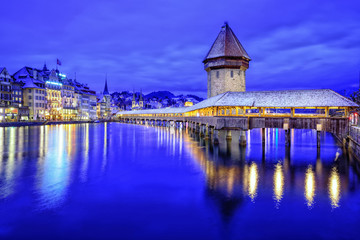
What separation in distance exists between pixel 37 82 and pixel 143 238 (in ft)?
311

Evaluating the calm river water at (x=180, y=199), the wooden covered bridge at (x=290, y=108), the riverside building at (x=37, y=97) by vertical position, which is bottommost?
the calm river water at (x=180, y=199)

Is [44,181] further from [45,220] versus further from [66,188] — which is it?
[45,220]

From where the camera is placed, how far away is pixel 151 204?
13.3 meters

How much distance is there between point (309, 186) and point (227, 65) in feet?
136

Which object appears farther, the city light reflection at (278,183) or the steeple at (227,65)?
the steeple at (227,65)

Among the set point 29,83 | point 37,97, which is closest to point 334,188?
point 37,97

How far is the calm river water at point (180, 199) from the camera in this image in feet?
34.1

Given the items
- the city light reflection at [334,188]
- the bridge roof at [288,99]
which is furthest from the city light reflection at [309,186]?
the bridge roof at [288,99]

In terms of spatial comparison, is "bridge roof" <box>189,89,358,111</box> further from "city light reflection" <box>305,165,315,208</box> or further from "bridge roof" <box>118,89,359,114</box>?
"city light reflection" <box>305,165,315,208</box>

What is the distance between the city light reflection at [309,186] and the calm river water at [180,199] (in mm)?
52

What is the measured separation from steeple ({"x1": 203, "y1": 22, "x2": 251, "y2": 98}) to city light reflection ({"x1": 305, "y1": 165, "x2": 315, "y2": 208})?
118ft

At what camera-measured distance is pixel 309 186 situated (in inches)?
630

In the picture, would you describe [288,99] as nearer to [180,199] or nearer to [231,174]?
[231,174]

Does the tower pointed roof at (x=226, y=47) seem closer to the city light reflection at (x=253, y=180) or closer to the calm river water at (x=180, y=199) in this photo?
the calm river water at (x=180, y=199)
